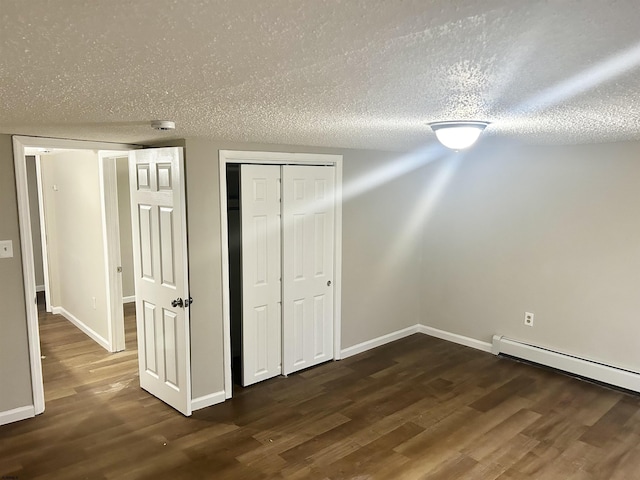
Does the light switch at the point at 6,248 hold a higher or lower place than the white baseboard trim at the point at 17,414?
higher

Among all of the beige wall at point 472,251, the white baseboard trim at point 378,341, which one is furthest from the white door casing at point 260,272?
the white baseboard trim at point 378,341

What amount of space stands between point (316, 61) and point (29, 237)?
290 cm

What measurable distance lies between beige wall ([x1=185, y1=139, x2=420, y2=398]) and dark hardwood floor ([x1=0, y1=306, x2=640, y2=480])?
0.46m

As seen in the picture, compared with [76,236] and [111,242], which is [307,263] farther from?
[76,236]

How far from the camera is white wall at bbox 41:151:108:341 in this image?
475 centimetres

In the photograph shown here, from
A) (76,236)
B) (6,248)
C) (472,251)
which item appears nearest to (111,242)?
(76,236)

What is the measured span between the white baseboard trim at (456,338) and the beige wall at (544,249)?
2.5 inches

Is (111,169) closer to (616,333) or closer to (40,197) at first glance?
(40,197)

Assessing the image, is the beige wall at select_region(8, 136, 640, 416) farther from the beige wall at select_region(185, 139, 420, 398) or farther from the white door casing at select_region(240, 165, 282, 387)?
the white door casing at select_region(240, 165, 282, 387)

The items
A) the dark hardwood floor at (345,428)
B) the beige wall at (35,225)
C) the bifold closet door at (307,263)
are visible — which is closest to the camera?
the dark hardwood floor at (345,428)

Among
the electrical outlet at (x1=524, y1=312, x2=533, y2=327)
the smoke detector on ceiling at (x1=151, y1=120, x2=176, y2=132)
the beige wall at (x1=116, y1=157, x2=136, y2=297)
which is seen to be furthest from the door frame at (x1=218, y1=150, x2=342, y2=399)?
the beige wall at (x1=116, y1=157, x2=136, y2=297)

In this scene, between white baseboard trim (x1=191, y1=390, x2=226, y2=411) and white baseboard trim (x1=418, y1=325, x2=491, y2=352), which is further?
white baseboard trim (x1=418, y1=325, x2=491, y2=352)

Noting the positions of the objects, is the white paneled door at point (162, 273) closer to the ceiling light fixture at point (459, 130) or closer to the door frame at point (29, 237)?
the door frame at point (29, 237)

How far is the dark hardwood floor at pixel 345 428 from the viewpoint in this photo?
9.57 ft
